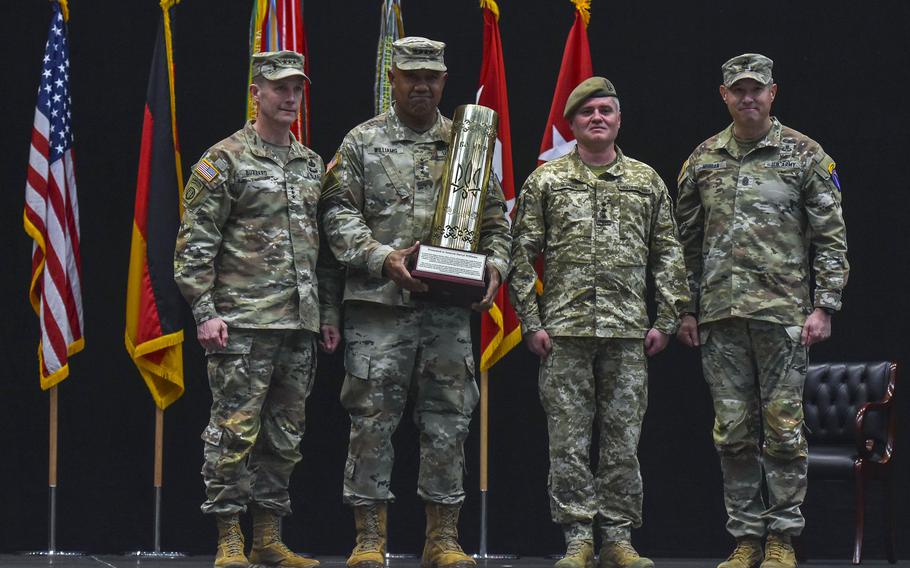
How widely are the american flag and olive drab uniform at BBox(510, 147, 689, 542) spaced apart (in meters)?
2.17

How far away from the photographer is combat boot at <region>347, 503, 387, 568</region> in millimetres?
3971

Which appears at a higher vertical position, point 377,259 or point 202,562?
point 377,259

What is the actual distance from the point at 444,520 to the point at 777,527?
1.12 m

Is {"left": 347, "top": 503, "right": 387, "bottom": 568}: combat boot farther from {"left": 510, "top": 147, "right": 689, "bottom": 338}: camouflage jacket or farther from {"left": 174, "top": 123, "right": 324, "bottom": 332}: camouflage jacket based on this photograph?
{"left": 510, "top": 147, "right": 689, "bottom": 338}: camouflage jacket

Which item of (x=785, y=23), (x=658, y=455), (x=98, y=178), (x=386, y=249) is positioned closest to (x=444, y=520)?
(x=386, y=249)

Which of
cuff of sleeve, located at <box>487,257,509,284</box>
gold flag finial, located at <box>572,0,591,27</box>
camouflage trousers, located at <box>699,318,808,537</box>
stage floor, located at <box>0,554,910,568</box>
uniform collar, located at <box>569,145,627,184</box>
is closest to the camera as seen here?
cuff of sleeve, located at <box>487,257,509,284</box>

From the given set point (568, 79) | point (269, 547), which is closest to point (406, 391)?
point (269, 547)

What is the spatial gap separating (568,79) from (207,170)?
77.8 inches

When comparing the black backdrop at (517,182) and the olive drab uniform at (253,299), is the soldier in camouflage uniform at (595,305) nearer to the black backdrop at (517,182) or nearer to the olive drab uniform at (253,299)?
the olive drab uniform at (253,299)

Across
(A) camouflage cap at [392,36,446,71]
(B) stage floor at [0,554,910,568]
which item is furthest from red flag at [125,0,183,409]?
(A) camouflage cap at [392,36,446,71]

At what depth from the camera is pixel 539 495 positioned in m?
5.85

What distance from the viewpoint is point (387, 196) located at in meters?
4.16

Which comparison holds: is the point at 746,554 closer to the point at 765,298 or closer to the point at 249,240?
the point at 765,298

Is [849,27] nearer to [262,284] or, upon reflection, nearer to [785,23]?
[785,23]
